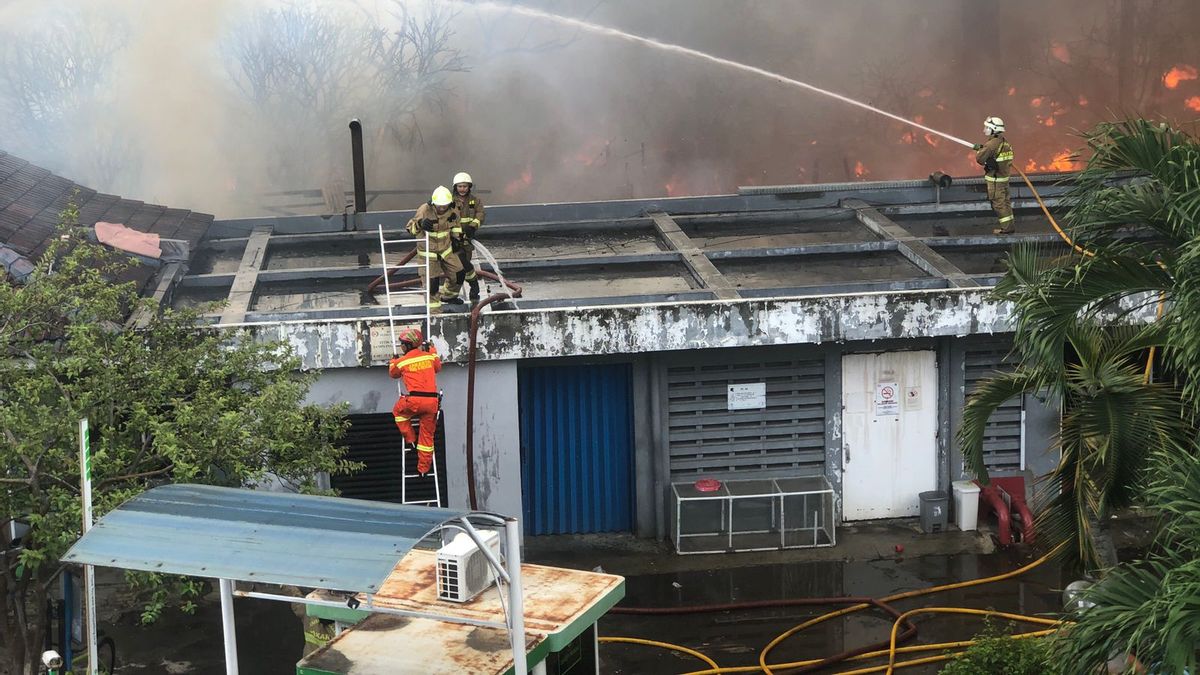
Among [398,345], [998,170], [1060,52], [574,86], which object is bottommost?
[398,345]

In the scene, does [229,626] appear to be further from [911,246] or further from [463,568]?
[911,246]

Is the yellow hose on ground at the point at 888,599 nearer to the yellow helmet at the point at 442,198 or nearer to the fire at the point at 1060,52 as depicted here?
the yellow helmet at the point at 442,198

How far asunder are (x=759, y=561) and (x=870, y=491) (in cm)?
171

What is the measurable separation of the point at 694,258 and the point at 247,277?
4.95 m

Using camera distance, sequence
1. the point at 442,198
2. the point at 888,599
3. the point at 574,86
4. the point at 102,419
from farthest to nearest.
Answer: the point at 574,86
the point at 442,198
the point at 888,599
the point at 102,419

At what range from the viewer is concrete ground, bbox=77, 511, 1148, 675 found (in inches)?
441

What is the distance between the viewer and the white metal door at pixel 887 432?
46.1 ft

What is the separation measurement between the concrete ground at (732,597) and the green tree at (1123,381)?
334 centimetres

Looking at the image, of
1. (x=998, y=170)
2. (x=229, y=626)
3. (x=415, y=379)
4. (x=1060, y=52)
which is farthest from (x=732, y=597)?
(x=1060, y=52)

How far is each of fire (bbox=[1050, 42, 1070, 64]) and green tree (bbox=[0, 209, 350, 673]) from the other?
2791 centimetres

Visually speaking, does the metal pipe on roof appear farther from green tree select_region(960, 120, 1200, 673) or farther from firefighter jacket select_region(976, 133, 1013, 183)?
firefighter jacket select_region(976, 133, 1013, 183)

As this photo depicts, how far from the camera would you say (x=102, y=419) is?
331 inches

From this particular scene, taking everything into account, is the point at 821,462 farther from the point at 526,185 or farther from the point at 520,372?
the point at 526,185

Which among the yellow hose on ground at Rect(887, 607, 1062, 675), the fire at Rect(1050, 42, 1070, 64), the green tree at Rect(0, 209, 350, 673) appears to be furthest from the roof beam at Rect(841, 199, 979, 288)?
the fire at Rect(1050, 42, 1070, 64)
